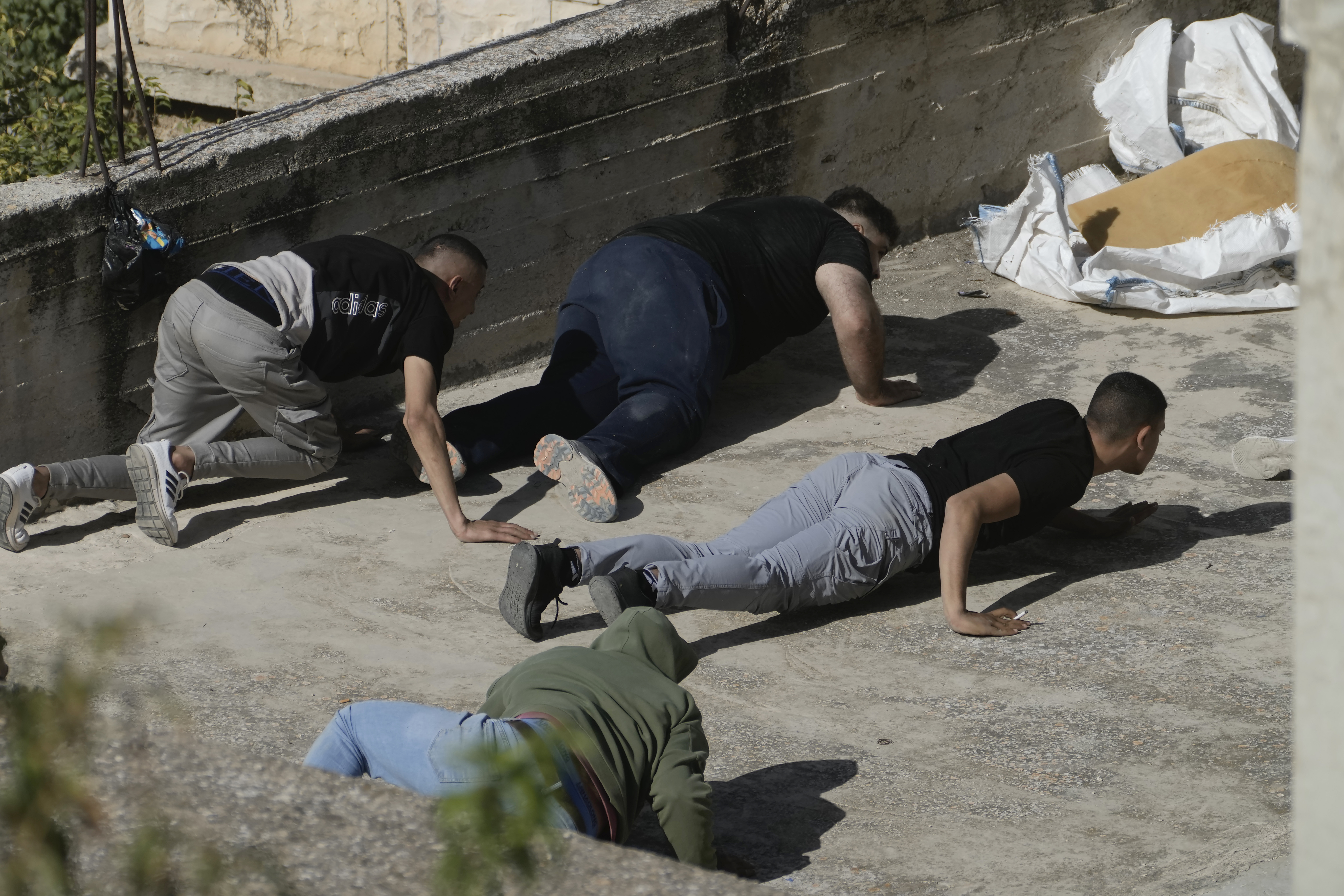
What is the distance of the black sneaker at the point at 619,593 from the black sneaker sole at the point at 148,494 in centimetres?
145

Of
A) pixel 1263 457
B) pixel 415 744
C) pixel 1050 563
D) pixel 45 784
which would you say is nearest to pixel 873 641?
pixel 1050 563

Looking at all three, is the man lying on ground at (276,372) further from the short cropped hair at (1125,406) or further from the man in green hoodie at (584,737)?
the short cropped hair at (1125,406)

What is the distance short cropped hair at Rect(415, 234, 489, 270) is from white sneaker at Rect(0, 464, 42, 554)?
1434 millimetres

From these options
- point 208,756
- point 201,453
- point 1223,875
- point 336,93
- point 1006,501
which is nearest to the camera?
point 208,756

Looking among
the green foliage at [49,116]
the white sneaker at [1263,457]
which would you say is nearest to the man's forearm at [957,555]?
the white sneaker at [1263,457]

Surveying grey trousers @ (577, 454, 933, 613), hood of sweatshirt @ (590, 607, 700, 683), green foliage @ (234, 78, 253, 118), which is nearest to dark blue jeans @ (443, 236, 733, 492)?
grey trousers @ (577, 454, 933, 613)

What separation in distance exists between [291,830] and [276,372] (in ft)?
9.54

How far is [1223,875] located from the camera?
260cm

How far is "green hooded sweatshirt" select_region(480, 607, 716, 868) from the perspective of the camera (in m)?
2.65

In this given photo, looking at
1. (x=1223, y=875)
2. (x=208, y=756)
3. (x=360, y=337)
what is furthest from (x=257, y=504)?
(x=1223, y=875)

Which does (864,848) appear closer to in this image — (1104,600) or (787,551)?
(787,551)

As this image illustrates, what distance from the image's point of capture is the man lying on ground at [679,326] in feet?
16.1

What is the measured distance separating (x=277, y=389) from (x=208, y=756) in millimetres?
2788

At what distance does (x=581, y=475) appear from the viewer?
4.59m
